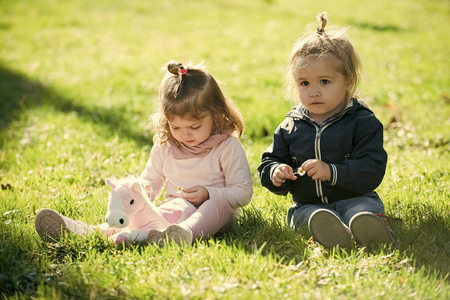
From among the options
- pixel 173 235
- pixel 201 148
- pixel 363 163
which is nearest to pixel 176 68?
pixel 201 148

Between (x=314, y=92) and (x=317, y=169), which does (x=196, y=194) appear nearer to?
(x=317, y=169)

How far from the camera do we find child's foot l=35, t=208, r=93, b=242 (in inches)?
130

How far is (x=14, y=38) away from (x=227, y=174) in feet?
36.2

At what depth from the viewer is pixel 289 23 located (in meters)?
13.8

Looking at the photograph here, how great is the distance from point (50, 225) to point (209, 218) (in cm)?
103

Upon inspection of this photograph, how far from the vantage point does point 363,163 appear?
11.2 ft

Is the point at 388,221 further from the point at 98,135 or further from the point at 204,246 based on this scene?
the point at 98,135

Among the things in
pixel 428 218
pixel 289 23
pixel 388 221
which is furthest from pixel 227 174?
pixel 289 23

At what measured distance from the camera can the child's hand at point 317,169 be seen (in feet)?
10.9

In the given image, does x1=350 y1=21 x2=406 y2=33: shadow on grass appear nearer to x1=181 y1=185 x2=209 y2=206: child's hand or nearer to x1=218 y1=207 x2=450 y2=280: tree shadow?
x1=218 y1=207 x2=450 y2=280: tree shadow

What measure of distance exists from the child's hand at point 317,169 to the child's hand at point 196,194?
726 millimetres

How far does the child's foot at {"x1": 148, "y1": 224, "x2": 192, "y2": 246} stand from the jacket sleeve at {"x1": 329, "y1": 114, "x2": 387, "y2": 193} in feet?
3.32

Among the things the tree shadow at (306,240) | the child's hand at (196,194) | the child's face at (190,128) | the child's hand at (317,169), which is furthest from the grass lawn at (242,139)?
the child's face at (190,128)

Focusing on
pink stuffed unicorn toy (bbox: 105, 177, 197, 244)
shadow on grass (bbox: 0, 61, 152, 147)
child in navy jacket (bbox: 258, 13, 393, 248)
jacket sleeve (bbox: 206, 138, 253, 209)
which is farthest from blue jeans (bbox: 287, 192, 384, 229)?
shadow on grass (bbox: 0, 61, 152, 147)
